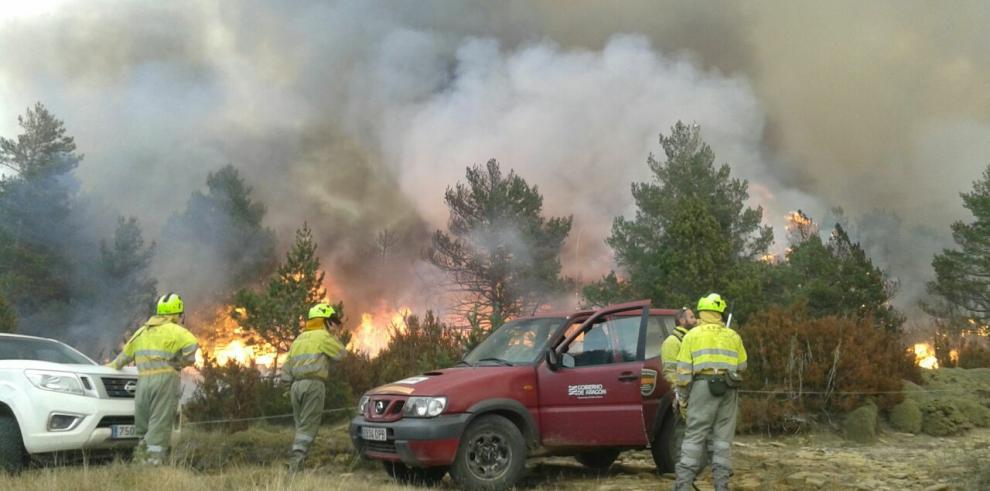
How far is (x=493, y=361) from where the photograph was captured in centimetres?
778

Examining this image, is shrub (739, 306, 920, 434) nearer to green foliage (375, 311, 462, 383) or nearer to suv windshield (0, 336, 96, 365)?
green foliage (375, 311, 462, 383)

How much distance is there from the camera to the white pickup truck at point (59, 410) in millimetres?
6828

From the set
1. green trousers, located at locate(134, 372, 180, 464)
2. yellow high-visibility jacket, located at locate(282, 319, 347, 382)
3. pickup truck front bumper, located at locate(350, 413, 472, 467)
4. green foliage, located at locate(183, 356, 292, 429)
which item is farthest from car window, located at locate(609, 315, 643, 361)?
green foliage, located at locate(183, 356, 292, 429)

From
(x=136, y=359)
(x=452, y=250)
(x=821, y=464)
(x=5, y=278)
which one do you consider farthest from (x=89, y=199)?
(x=821, y=464)

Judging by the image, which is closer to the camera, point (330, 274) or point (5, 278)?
point (5, 278)

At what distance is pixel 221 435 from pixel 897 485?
30.1 feet

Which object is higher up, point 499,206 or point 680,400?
point 499,206

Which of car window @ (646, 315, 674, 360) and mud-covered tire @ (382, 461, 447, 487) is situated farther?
car window @ (646, 315, 674, 360)

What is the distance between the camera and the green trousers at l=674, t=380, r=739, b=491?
6.44m

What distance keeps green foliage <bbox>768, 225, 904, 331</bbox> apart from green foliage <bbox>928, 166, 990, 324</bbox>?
6.42 m

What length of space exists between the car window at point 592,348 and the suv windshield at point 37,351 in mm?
5166

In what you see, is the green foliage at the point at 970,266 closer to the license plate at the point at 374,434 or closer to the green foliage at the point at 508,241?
the green foliage at the point at 508,241

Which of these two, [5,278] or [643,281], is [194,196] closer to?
[5,278]

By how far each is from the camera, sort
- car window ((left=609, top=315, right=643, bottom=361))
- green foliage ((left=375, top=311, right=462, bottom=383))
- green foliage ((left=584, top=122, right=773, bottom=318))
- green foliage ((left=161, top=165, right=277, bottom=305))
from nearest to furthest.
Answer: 1. car window ((left=609, top=315, right=643, bottom=361))
2. green foliage ((left=375, top=311, right=462, bottom=383))
3. green foliage ((left=584, top=122, right=773, bottom=318))
4. green foliage ((left=161, top=165, right=277, bottom=305))
